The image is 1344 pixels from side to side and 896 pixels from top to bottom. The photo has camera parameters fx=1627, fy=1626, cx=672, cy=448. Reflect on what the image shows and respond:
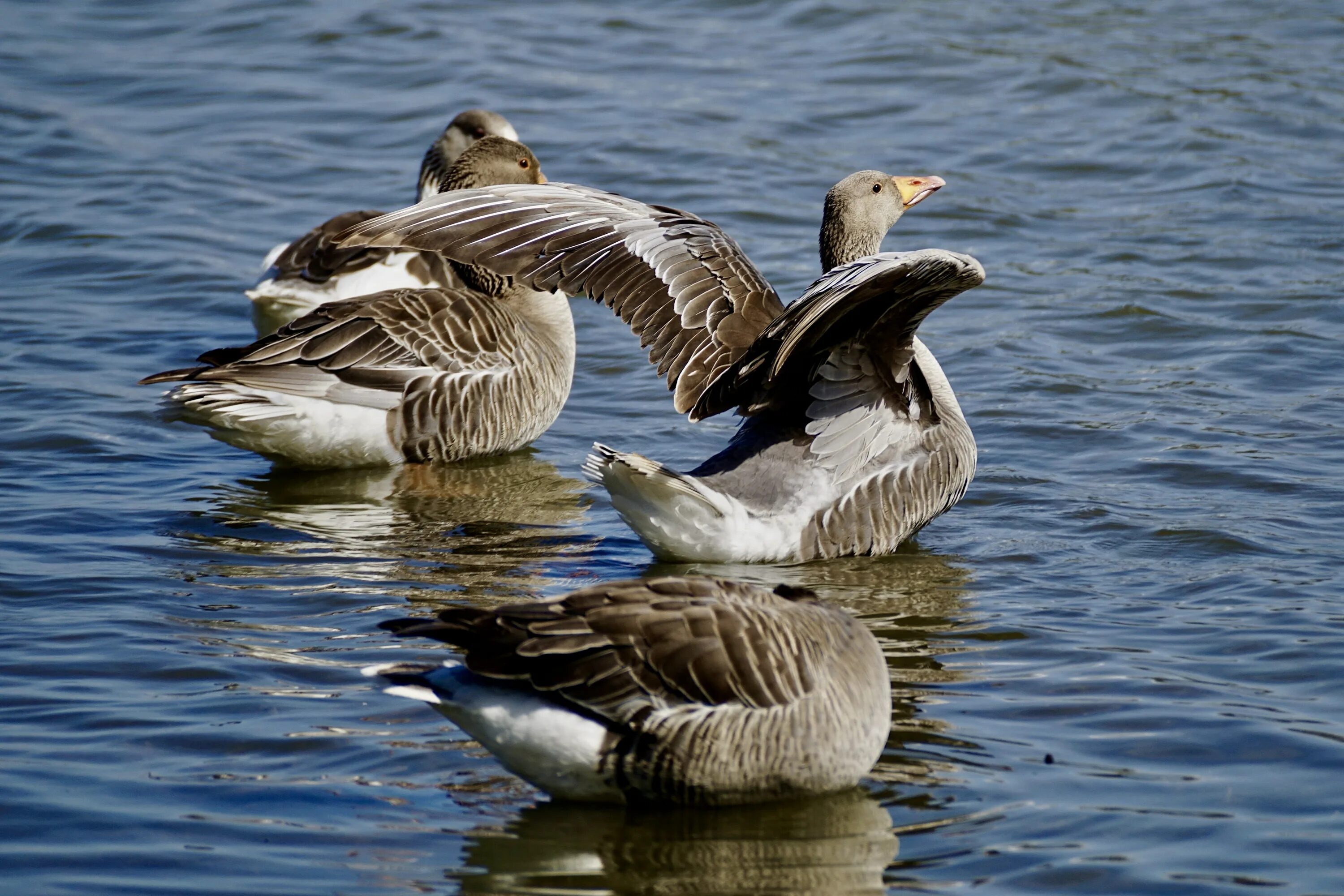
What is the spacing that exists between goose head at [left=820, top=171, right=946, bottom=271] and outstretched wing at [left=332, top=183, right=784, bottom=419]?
94 cm

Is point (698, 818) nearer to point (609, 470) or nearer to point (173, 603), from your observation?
point (609, 470)

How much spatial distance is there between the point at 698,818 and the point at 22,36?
54.8ft

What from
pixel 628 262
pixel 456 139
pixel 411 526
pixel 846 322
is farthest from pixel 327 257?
pixel 846 322

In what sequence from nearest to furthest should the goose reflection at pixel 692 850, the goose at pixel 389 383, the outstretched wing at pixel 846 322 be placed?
the goose reflection at pixel 692 850, the outstretched wing at pixel 846 322, the goose at pixel 389 383

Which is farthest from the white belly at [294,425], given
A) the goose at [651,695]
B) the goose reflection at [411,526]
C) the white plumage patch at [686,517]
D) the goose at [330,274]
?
the goose at [651,695]

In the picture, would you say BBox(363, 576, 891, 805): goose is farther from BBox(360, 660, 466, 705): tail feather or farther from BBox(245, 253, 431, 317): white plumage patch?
BBox(245, 253, 431, 317): white plumage patch

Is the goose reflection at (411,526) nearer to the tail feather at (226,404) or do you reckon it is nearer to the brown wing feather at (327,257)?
the tail feather at (226,404)

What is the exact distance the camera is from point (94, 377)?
10703 millimetres

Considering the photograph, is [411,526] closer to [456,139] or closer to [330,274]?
[330,274]

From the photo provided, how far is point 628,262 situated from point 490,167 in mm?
3274

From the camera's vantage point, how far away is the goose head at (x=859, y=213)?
867cm

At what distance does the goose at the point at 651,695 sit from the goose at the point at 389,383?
4200 mm

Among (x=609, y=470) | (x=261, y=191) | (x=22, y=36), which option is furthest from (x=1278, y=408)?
(x=22, y=36)

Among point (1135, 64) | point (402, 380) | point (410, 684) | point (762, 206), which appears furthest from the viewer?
point (1135, 64)
